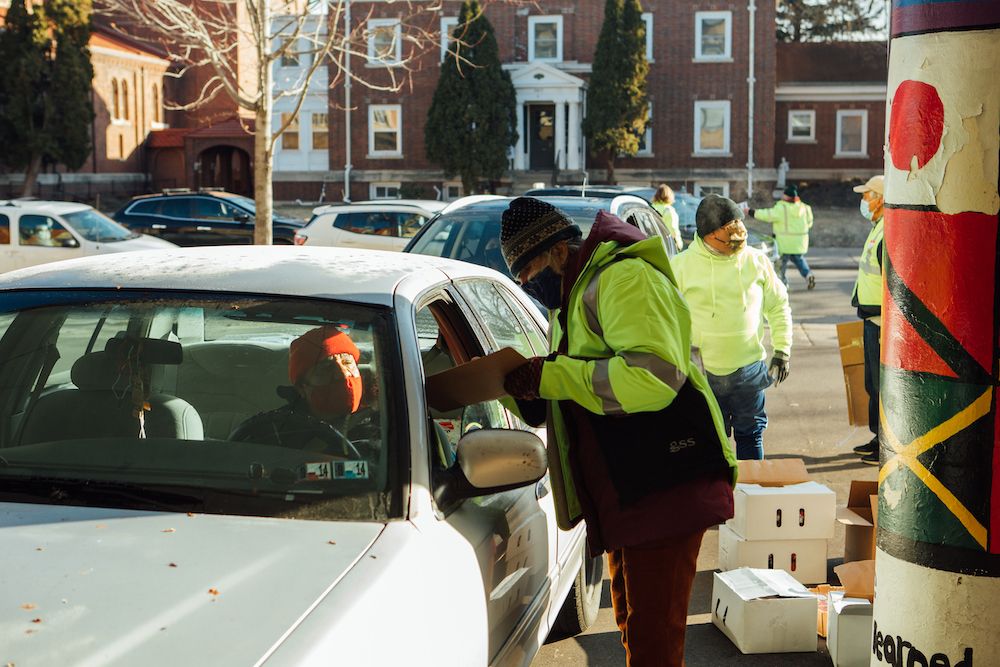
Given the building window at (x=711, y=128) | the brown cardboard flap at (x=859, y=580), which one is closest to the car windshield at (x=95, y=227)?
the brown cardboard flap at (x=859, y=580)

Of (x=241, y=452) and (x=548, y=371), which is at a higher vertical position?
(x=548, y=371)

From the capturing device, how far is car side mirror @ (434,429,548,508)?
3.24 m

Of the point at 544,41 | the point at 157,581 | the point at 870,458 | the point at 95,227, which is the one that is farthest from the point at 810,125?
Answer: the point at 157,581

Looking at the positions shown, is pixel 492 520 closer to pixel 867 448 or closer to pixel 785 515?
pixel 785 515

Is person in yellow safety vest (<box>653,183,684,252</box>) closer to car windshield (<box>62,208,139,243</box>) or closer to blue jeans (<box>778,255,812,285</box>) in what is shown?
blue jeans (<box>778,255,812,285</box>)

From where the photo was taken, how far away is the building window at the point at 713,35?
4262 cm

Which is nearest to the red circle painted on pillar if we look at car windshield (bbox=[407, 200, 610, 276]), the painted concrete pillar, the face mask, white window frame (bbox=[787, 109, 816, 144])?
the painted concrete pillar

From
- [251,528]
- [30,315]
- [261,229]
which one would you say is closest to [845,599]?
[251,528]

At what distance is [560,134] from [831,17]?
2352 cm

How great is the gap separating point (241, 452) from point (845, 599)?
2738 millimetres

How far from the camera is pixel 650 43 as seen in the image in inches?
1688

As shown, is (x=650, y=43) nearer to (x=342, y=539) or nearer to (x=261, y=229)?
(x=261, y=229)

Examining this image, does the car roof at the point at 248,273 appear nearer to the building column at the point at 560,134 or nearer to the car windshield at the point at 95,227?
the car windshield at the point at 95,227

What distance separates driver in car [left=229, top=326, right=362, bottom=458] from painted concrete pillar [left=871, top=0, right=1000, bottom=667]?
147 centimetres
